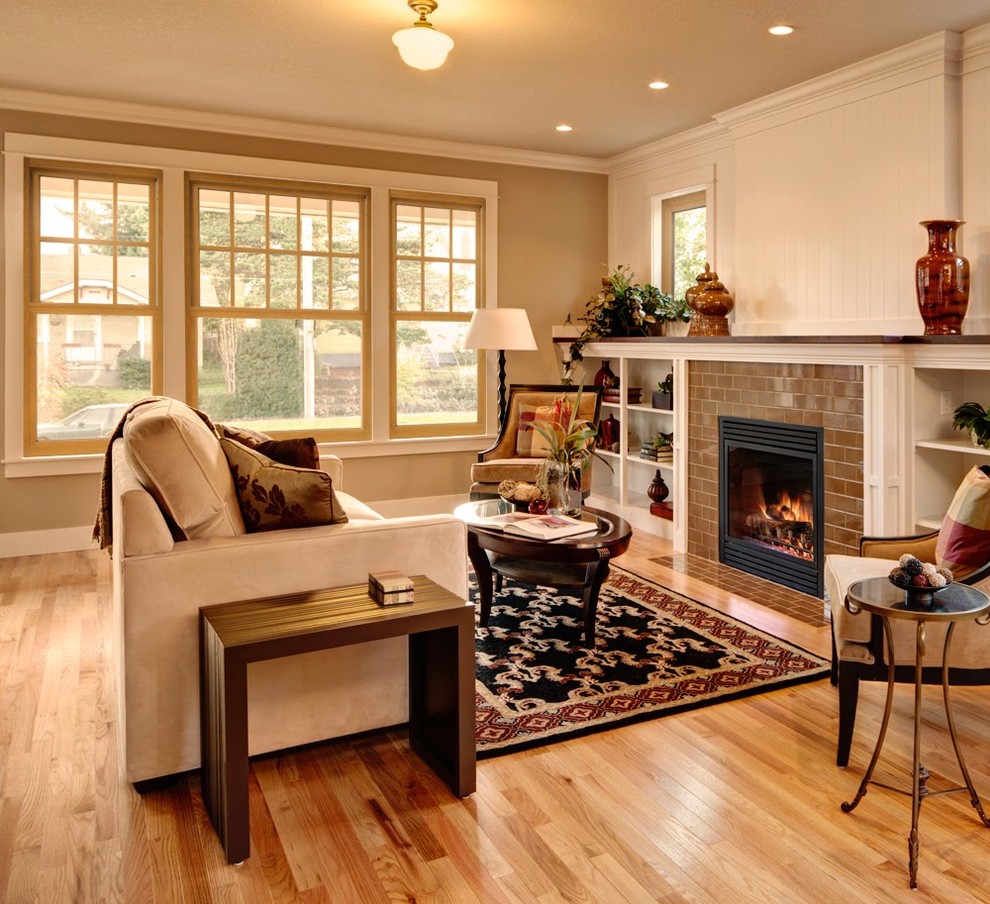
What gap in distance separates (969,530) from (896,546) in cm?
47

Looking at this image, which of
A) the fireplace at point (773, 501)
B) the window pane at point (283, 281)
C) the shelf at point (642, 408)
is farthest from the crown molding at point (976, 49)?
the window pane at point (283, 281)

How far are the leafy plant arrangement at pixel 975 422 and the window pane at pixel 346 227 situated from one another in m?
3.96

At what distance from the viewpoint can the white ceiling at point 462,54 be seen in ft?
12.3

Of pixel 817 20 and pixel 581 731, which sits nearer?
pixel 581 731

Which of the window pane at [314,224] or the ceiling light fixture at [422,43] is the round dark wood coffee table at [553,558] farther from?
the window pane at [314,224]

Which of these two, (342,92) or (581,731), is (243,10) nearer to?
(342,92)

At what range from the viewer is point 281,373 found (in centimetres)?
588

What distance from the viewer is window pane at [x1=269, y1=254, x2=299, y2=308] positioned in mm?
5789

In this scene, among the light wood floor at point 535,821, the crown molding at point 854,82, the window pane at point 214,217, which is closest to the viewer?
the light wood floor at point 535,821

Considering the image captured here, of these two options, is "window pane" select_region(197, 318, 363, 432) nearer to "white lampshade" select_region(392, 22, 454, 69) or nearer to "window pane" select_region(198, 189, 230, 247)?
"window pane" select_region(198, 189, 230, 247)

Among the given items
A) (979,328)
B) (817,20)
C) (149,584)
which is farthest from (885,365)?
(149,584)

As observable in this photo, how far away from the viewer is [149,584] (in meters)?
2.36

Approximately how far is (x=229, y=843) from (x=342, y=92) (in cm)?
418

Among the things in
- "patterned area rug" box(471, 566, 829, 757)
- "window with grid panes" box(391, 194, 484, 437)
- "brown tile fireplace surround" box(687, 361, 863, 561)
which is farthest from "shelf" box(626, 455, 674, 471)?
"patterned area rug" box(471, 566, 829, 757)
